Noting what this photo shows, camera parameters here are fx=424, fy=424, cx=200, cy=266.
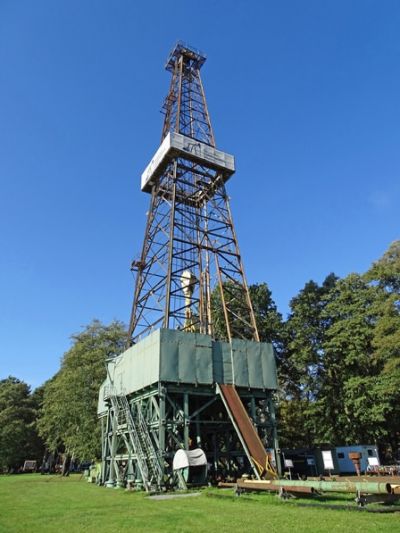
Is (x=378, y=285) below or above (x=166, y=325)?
above

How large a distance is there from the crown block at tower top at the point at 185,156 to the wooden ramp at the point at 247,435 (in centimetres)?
1528

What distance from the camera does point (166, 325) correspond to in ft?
71.8

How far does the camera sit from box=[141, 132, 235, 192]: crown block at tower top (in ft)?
91.4

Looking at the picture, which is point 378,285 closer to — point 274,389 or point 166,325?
point 274,389

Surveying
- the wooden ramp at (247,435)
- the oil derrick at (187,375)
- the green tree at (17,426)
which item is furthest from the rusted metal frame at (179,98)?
the green tree at (17,426)

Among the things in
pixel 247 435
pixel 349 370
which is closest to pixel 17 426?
pixel 349 370

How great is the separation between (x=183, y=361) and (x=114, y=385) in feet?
24.1

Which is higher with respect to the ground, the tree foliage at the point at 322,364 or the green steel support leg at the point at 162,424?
the tree foliage at the point at 322,364

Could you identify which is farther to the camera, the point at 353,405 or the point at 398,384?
the point at 353,405

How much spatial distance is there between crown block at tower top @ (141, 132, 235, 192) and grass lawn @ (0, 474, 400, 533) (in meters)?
20.8

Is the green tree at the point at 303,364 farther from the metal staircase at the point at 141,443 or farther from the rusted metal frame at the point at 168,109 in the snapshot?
the rusted metal frame at the point at 168,109

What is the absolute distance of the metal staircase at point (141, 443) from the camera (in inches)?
689

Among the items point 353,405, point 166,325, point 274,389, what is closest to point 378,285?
point 353,405

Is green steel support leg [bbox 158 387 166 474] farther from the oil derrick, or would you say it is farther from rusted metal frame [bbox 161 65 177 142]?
rusted metal frame [bbox 161 65 177 142]
